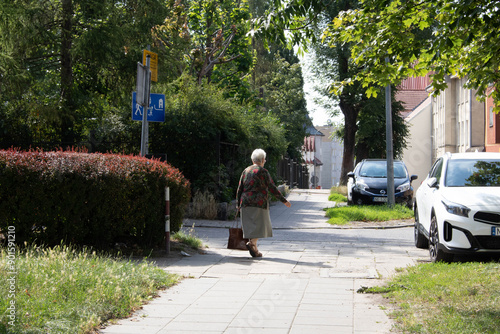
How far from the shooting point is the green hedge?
361 inches

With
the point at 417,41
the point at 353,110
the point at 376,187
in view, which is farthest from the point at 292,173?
the point at 417,41

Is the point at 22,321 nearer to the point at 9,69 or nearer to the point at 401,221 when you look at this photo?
the point at 9,69

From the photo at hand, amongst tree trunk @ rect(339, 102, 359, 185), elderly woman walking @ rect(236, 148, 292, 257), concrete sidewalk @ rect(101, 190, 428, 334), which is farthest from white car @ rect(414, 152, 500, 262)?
tree trunk @ rect(339, 102, 359, 185)

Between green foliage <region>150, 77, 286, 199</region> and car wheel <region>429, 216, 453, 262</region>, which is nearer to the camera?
car wheel <region>429, 216, 453, 262</region>

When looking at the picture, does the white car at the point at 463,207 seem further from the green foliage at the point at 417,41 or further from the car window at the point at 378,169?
the car window at the point at 378,169

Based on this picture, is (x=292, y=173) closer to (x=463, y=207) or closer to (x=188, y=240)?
(x=188, y=240)

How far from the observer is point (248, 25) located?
8023 mm

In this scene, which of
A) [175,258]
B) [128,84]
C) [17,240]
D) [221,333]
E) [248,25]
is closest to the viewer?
[221,333]

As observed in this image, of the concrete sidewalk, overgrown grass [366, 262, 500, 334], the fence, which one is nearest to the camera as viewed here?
overgrown grass [366, 262, 500, 334]

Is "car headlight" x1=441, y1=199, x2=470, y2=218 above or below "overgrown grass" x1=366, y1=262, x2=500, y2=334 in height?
Answer: above

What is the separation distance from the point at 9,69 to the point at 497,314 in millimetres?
13421

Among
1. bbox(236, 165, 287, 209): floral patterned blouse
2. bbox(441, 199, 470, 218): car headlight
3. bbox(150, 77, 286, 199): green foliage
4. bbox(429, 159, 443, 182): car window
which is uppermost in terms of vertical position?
bbox(150, 77, 286, 199): green foliage

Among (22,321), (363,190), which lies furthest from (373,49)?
(363,190)

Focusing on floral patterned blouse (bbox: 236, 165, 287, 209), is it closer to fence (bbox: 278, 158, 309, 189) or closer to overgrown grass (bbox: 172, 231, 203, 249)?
overgrown grass (bbox: 172, 231, 203, 249)
